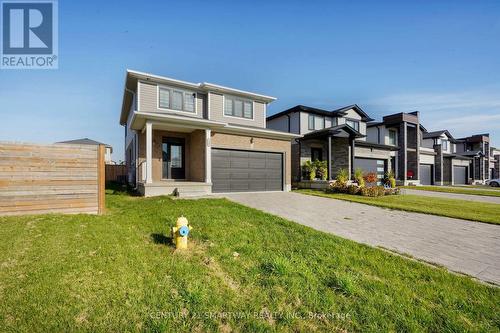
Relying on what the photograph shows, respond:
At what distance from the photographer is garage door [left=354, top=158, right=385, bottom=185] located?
21.3 m

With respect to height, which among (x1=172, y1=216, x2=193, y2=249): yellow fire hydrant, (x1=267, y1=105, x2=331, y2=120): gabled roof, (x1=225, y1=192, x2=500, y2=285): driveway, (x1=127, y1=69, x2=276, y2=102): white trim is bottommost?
(x1=225, y1=192, x2=500, y2=285): driveway

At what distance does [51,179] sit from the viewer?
6.60m

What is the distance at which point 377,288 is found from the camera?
3168 mm

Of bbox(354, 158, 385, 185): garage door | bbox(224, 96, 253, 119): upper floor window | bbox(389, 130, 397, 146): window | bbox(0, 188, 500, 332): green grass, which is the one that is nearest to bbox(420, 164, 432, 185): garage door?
bbox(389, 130, 397, 146): window

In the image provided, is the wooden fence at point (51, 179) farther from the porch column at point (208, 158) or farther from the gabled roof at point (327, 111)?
the gabled roof at point (327, 111)

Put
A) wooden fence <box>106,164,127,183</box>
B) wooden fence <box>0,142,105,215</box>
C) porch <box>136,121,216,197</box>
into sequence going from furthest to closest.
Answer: wooden fence <box>106,164,127,183</box> < porch <box>136,121,216,197</box> < wooden fence <box>0,142,105,215</box>

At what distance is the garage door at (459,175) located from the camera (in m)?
30.9

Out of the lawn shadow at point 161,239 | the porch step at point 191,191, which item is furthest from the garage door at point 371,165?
the lawn shadow at point 161,239

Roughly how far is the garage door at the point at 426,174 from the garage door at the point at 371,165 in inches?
338

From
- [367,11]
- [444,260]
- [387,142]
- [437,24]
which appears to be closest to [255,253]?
[444,260]

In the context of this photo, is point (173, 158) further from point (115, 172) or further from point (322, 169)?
point (115, 172)

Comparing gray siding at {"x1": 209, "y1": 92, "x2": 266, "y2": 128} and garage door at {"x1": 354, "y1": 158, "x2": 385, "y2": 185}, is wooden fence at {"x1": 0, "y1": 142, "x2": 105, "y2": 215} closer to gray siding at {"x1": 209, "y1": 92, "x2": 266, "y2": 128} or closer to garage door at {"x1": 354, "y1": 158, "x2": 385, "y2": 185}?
gray siding at {"x1": 209, "y1": 92, "x2": 266, "y2": 128}

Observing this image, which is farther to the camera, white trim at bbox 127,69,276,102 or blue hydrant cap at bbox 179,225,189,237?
white trim at bbox 127,69,276,102

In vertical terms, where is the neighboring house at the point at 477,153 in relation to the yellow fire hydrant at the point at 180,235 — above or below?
above
